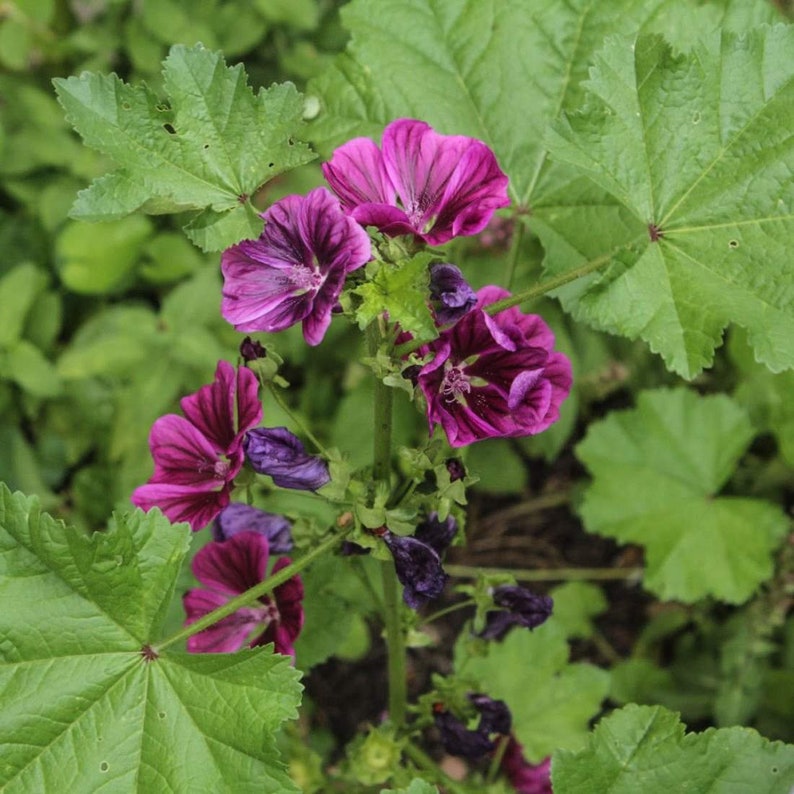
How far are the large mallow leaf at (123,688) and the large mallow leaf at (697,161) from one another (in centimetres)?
63

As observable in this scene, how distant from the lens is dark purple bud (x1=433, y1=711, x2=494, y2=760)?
1.66m

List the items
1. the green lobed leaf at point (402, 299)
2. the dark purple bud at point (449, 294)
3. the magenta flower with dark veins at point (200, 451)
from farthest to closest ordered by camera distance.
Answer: the magenta flower with dark veins at point (200, 451), the dark purple bud at point (449, 294), the green lobed leaf at point (402, 299)

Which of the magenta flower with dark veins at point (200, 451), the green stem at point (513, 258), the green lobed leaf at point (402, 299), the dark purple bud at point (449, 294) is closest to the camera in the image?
the green lobed leaf at point (402, 299)

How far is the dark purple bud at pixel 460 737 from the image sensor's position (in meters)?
1.66

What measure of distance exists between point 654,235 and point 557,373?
22cm

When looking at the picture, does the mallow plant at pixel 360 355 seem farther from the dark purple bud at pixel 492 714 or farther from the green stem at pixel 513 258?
the dark purple bud at pixel 492 714

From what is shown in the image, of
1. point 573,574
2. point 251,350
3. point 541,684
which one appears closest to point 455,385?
point 251,350

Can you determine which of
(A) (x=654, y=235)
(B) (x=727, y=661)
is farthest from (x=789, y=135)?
(B) (x=727, y=661)

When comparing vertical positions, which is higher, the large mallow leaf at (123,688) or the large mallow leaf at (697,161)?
the large mallow leaf at (697,161)

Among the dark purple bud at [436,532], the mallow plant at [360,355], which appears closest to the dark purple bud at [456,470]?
the mallow plant at [360,355]

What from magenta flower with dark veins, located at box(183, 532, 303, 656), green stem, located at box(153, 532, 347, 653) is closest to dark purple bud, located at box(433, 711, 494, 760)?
magenta flower with dark veins, located at box(183, 532, 303, 656)

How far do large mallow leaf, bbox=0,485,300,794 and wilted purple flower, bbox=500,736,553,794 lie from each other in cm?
100

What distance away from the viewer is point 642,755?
1276 mm

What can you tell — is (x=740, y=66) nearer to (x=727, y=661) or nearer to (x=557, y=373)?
(x=557, y=373)
